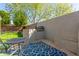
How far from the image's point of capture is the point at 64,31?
330cm

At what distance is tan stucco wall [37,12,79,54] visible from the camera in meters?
3.16

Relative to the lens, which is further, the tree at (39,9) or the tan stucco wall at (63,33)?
the tree at (39,9)

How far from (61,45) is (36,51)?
23.7 inches

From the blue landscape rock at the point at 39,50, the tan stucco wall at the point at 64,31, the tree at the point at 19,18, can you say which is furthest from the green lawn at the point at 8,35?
the tan stucco wall at the point at 64,31

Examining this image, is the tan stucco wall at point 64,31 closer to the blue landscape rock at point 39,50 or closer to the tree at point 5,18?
the blue landscape rock at point 39,50

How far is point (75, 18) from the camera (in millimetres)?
3199

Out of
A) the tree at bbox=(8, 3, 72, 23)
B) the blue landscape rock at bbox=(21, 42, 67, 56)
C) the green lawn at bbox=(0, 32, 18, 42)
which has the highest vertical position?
the tree at bbox=(8, 3, 72, 23)

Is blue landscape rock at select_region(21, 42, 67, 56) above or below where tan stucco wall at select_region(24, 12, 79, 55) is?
below

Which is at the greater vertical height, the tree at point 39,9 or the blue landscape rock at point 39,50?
the tree at point 39,9

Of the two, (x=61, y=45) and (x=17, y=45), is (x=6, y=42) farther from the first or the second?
(x=61, y=45)

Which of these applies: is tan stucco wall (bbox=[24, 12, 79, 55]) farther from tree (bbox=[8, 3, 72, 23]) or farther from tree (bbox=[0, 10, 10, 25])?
tree (bbox=[0, 10, 10, 25])

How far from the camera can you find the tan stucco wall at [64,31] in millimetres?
3164

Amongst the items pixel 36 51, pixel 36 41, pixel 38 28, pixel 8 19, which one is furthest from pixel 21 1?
pixel 36 51

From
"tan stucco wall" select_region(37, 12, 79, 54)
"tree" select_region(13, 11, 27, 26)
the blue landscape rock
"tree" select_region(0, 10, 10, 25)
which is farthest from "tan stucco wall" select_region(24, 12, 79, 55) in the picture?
"tree" select_region(0, 10, 10, 25)
